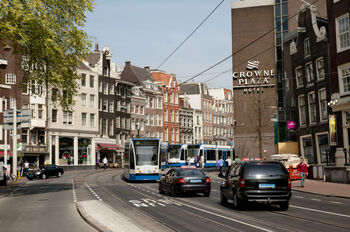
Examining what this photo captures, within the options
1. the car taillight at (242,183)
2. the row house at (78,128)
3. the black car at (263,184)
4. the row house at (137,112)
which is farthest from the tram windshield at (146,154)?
the row house at (137,112)

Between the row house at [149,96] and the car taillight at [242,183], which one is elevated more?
the row house at [149,96]

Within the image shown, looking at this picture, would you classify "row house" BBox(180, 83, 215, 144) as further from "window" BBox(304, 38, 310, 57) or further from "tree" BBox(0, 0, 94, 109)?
"tree" BBox(0, 0, 94, 109)

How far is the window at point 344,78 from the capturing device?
111 ft

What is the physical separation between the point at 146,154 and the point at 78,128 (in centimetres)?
3479

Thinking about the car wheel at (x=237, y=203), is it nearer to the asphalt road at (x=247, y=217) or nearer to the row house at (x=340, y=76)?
the asphalt road at (x=247, y=217)

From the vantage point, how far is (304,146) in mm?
43781

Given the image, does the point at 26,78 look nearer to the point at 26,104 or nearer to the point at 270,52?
the point at 26,104

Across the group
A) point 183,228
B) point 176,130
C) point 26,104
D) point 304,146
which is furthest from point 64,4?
point 176,130

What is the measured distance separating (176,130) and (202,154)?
3224 centimetres

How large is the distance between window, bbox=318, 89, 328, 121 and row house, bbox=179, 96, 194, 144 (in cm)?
5966

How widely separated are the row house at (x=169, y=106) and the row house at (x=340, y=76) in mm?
58403

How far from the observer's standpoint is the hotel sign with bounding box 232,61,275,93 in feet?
214

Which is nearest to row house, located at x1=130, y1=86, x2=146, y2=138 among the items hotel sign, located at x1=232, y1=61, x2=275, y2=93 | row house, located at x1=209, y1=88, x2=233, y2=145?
hotel sign, located at x1=232, y1=61, x2=275, y2=93

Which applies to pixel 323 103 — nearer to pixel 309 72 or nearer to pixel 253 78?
pixel 309 72
